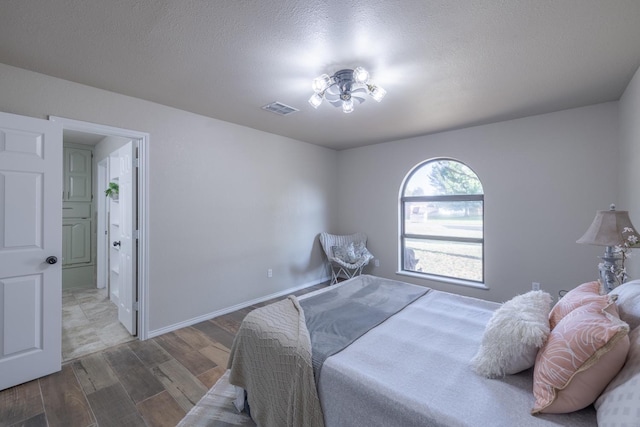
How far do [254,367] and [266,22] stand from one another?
82.0 inches

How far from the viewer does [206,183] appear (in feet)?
10.8

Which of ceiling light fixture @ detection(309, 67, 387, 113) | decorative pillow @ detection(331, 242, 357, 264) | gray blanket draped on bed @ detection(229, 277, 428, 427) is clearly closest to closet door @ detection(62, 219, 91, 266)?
decorative pillow @ detection(331, 242, 357, 264)

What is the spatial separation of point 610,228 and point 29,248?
4.11 m

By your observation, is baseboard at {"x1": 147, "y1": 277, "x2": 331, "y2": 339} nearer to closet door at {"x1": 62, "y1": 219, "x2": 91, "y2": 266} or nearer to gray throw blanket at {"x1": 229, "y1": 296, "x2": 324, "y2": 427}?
gray throw blanket at {"x1": 229, "y1": 296, "x2": 324, "y2": 427}

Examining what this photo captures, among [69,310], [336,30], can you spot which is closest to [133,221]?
[69,310]

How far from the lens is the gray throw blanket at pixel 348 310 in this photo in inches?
61.0

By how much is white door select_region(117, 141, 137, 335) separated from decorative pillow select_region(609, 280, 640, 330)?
3615 mm

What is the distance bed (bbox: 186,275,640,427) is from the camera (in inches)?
41.4

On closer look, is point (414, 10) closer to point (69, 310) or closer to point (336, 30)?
point (336, 30)

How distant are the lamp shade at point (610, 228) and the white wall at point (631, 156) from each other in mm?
693

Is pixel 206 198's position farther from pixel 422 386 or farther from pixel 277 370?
pixel 422 386

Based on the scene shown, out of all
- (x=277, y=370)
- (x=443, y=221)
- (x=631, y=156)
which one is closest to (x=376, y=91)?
(x=277, y=370)

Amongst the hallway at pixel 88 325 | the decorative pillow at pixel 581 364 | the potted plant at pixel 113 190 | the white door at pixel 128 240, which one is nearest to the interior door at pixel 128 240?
the white door at pixel 128 240

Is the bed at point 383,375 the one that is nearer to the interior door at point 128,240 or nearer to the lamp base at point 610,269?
the lamp base at point 610,269
